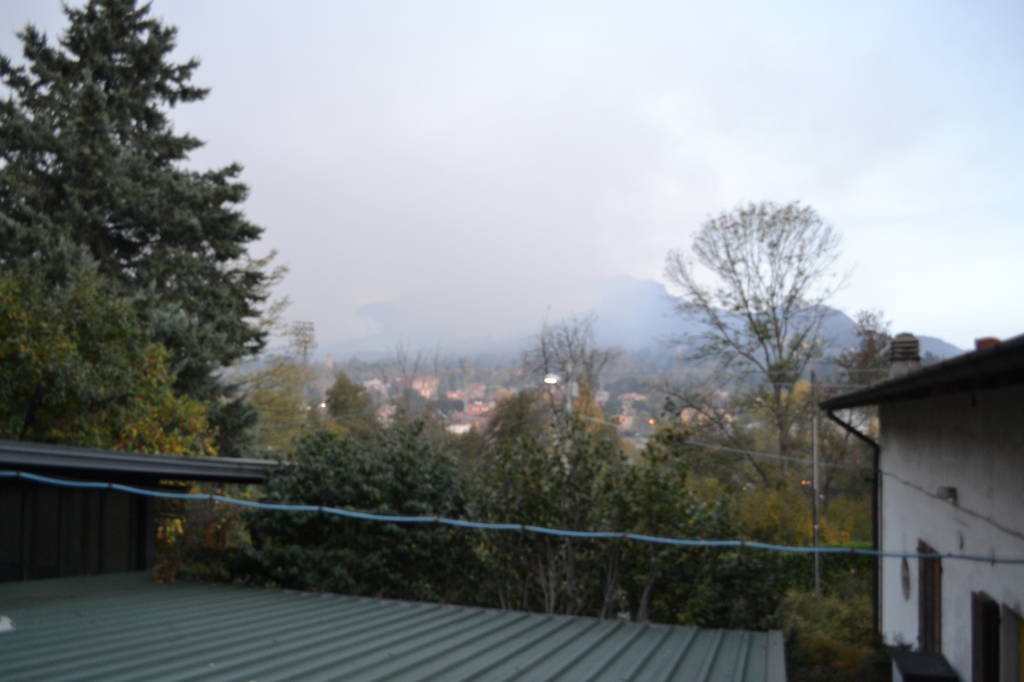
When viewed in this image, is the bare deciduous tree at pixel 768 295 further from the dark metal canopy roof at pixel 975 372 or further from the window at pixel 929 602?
the dark metal canopy roof at pixel 975 372

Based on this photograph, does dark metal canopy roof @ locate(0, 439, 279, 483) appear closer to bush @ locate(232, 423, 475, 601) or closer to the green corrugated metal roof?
bush @ locate(232, 423, 475, 601)

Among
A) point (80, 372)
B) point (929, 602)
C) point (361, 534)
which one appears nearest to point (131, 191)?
point (80, 372)

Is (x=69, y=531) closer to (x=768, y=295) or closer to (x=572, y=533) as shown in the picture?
(x=572, y=533)

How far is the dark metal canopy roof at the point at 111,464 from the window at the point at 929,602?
7.93 meters

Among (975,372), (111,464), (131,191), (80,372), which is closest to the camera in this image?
(975,372)

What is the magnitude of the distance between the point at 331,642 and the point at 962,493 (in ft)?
16.0

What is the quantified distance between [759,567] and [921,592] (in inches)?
92.8

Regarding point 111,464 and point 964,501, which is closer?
point 964,501

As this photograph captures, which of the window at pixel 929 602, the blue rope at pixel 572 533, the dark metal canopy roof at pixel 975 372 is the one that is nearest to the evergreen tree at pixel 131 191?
the blue rope at pixel 572 533

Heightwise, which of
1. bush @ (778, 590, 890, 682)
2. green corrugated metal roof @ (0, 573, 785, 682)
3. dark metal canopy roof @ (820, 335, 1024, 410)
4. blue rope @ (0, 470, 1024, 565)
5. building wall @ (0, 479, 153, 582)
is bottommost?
bush @ (778, 590, 890, 682)

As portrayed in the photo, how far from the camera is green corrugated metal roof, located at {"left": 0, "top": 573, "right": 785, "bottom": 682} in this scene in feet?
18.4

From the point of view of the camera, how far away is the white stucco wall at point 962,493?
15.3ft

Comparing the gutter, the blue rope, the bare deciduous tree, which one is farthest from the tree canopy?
the bare deciduous tree

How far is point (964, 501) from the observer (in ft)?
19.1
